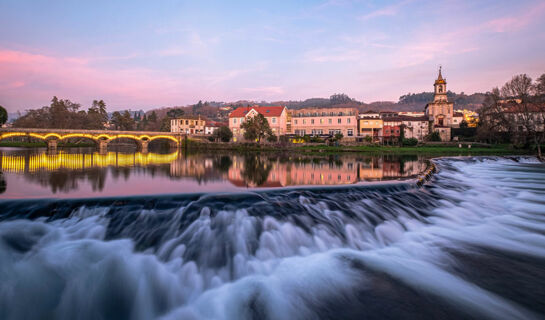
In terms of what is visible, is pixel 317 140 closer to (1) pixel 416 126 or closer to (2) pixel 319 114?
(2) pixel 319 114

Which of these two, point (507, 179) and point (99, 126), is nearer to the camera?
point (507, 179)

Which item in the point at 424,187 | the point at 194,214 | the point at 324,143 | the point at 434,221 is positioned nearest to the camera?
the point at 194,214

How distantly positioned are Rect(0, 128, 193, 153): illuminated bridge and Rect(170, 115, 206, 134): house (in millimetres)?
21735

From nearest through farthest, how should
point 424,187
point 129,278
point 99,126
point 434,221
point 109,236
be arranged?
point 129,278 → point 109,236 → point 434,221 → point 424,187 → point 99,126

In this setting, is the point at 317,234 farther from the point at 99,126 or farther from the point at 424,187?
the point at 99,126

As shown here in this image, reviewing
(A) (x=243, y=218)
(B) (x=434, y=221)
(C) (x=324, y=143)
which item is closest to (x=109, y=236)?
(A) (x=243, y=218)

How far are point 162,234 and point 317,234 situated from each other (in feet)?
11.0

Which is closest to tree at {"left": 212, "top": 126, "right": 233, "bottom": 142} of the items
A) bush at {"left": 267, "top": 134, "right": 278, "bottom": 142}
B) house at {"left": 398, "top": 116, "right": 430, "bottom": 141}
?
bush at {"left": 267, "top": 134, "right": 278, "bottom": 142}

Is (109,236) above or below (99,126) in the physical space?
below

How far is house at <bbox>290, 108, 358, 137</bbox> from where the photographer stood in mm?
64500

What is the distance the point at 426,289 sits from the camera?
495 cm

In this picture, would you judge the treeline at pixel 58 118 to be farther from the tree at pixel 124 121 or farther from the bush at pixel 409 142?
the bush at pixel 409 142

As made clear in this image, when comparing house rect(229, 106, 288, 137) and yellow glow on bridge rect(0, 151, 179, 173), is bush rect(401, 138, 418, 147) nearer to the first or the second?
house rect(229, 106, 288, 137)

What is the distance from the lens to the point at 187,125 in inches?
3669
